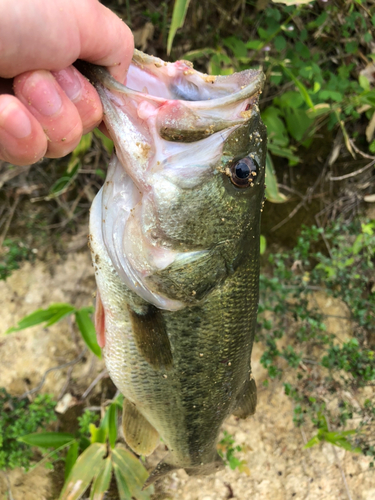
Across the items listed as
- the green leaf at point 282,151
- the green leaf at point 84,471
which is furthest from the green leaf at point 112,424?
the green leaf at point 282,151

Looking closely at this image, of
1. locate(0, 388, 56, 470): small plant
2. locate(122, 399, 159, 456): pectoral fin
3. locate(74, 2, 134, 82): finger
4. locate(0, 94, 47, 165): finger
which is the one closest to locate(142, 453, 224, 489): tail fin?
locate(122, 399, 159, 456): pectoral fin

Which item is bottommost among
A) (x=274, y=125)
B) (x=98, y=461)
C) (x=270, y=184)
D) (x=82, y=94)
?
(x=98, y=461)

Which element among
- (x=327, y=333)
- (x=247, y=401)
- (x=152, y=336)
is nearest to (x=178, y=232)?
(x=152, y=336)

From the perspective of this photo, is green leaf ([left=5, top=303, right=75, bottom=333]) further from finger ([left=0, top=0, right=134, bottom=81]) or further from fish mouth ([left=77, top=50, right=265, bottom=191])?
finger ([left=0, top=0, right=134, bottom=81])

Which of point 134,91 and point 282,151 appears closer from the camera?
point 134,91

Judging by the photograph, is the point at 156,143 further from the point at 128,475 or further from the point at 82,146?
the point at 128,475

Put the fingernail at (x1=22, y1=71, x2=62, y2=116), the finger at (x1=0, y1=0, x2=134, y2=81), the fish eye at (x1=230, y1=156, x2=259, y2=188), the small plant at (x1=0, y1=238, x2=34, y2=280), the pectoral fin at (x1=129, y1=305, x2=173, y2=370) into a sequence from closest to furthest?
1. the finger at (x1=0, y1=0, x2=134, y2=81)
2. the fingernail at (x1=22, y1=71, x2=62, y2=116)
3. the fish eye at (x1=230, y1=156, x2=259, y2=188)
4. the pectoral fin at (x1=129, y1=305, x2=173, y2=370)
5. the small plant at (x1=0, y1=238, x2=34, y2=280)

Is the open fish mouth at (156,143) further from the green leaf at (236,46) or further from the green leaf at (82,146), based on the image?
→ the green leaf at (236,46)
